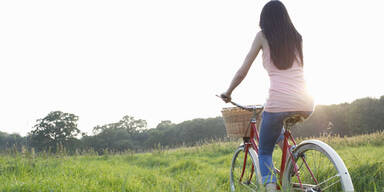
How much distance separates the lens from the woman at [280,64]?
7.85 feet

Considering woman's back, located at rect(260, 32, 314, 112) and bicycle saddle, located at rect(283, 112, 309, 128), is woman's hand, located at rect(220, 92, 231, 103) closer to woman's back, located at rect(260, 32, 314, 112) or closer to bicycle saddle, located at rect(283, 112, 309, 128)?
woman's back, located at rect(260, 32, 314, 112)

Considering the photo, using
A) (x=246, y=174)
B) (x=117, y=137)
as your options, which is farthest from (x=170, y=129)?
(x=246, y=174)

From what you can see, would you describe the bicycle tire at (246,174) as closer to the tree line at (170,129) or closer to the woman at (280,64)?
the woman at (280,64)

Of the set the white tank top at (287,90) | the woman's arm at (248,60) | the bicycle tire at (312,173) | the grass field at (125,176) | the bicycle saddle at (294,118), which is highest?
the woman's arm at (248,60)

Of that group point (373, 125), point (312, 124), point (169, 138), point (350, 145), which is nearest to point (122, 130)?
point (169, 138)

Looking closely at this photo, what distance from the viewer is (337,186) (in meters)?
3.22

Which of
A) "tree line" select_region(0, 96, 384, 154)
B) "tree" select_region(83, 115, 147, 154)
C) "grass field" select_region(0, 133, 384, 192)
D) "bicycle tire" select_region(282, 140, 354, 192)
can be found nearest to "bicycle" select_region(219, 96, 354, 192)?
"bicycle tire" select_region(282, 140, 354, 192)

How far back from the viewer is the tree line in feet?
114

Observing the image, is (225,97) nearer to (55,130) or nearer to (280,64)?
(280,64)

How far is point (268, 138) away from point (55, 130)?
52743 millimetres

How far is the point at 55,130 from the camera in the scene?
4944 centimetres

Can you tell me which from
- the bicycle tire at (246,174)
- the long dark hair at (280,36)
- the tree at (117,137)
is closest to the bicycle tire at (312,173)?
the bicycle tire at (246,174)

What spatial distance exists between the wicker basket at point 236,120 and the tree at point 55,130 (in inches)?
1972

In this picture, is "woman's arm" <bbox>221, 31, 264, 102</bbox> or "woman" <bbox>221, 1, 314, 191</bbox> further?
"woman's arm" <bbox>221, 31, 264, 102</bbox>
